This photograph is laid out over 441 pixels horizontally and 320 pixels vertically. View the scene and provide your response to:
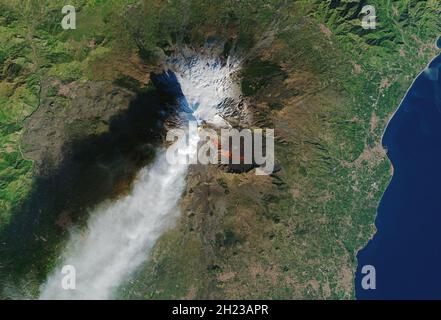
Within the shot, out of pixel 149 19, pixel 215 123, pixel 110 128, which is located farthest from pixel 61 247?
pixel 149 19

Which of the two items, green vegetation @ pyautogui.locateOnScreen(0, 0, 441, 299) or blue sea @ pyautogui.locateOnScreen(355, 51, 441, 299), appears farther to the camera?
blue sea @ pyautogui.locateOnScreen(355, 51, 441, 299)


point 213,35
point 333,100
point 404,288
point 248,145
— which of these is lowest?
point 404,288

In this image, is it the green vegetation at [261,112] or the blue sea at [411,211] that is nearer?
the green vegetation at [261,112]

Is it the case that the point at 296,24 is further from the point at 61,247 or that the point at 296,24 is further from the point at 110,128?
the point at 61,247

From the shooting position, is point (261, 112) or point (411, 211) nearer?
point (261, 112)

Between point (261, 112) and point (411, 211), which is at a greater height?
point (261, 112)
